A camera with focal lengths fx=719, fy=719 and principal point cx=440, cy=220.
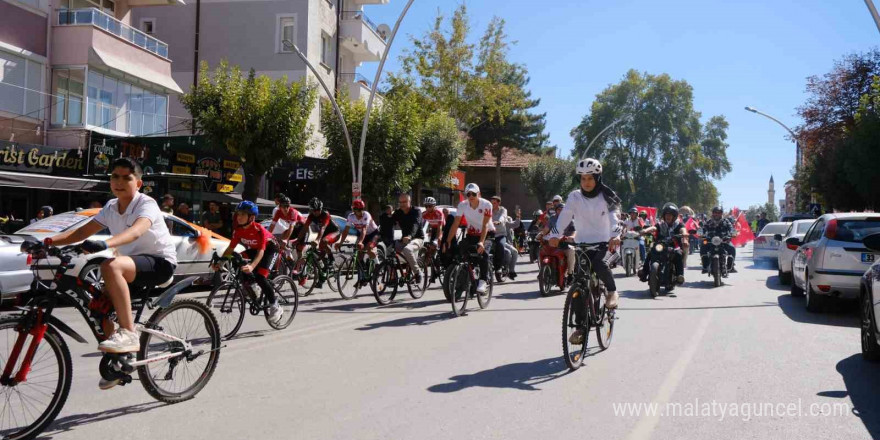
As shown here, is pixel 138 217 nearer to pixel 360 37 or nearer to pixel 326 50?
pixel 326 50

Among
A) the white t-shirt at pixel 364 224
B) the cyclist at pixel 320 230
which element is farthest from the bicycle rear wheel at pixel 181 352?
the white t-shirt at pixel 364 224

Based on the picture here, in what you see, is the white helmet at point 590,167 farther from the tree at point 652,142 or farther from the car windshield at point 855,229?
the tree at point 652,142

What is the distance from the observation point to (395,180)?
1122 inches

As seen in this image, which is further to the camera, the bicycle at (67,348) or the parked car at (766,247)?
the parked car at (766,247)

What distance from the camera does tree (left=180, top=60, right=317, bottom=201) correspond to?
76.8ft

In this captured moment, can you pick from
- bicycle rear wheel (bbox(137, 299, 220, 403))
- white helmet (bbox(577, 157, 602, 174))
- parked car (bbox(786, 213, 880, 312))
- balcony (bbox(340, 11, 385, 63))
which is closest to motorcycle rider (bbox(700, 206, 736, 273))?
parked car (bbox(786, 213, 880, 312))

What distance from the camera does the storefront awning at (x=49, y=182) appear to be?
701 inches

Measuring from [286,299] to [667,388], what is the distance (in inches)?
191

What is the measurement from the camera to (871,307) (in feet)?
21.4

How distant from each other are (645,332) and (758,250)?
54.2 feet

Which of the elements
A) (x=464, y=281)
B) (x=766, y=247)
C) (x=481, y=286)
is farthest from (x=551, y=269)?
(x=766, y=247)

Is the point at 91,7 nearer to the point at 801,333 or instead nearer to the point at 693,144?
the point at 801,333

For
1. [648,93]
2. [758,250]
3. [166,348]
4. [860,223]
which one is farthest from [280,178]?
[648,93]

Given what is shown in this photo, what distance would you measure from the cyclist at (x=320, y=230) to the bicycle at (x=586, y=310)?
18.8ft
